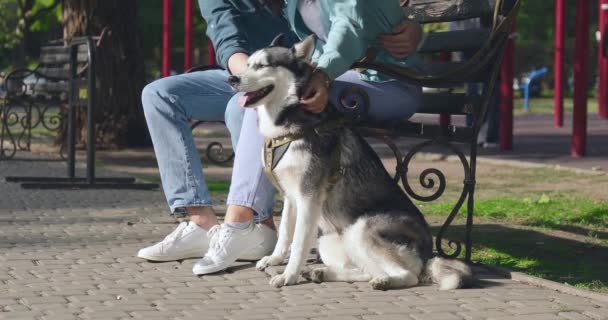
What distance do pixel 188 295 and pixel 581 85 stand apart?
370 inches

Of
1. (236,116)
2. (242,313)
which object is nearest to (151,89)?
(236,116)

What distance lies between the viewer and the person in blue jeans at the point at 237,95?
18.7 ft

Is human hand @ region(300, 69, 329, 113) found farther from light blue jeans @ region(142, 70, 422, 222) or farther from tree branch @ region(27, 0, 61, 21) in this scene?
tree branch @ region(27, 0, 61, 21)

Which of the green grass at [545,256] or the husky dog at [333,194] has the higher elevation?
the husky dog at [333,194]

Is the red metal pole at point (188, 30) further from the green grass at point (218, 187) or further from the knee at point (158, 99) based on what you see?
the knee at point (158, 99)

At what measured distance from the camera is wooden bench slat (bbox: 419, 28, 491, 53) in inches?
245

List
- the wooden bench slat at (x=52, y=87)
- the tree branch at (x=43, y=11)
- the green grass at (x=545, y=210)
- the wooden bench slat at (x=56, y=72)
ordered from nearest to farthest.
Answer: the green grass at (x=545, y=210) < the wooden bench slat at (x=56, y=72) < the wooden bench slat at (x=52, y=87) < the tree branch at (x=43, y=11)

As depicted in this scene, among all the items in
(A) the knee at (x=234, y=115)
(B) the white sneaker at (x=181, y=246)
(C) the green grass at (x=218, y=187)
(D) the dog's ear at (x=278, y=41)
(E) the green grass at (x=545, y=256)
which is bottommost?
(E) the green grass at (x=545, y=256)

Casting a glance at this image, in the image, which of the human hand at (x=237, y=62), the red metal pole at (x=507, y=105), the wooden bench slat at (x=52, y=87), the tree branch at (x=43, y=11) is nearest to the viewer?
the human hand at (x=237, y=62)

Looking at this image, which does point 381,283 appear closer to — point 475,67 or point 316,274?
point 316,274

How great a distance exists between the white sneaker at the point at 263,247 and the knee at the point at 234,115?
0.52 metres

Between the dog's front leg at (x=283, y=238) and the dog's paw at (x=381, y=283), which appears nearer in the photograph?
the dog's paw at (x=381, y=283)

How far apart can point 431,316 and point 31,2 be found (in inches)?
844

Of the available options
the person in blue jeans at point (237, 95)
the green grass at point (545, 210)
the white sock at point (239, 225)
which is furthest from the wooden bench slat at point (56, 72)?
the white sock at point (239, 225)
